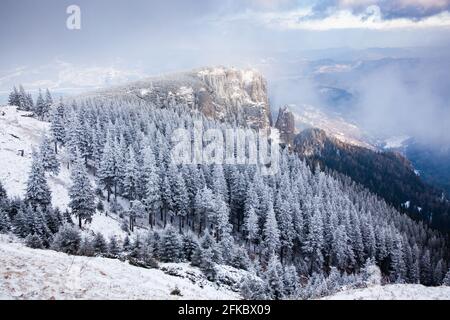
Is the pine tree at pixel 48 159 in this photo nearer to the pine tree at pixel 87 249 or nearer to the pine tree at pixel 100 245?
the pine tree at pixel 100 245

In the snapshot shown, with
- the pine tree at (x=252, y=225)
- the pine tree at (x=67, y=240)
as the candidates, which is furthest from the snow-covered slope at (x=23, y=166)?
the pine tree at (x=252, y=225)

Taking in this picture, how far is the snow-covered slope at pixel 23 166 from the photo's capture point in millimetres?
57688

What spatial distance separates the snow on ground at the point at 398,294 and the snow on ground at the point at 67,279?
953 cm

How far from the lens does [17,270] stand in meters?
19.5

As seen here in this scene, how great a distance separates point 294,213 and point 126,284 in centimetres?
6118

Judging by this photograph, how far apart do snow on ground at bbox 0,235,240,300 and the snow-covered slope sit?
96.6 ft

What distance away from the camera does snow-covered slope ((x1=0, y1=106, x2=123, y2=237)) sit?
57688 millimetres

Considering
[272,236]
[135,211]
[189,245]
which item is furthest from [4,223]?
[272,236]

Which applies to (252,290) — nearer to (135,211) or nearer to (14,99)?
(135,211)

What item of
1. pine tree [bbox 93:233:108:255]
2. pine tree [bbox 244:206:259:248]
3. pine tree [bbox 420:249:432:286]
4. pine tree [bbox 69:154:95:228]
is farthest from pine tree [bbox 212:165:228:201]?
pine tree [bbox 420:249:432:286]

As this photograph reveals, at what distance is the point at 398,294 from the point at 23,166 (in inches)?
2594

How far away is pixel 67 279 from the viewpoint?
63.9 feet
